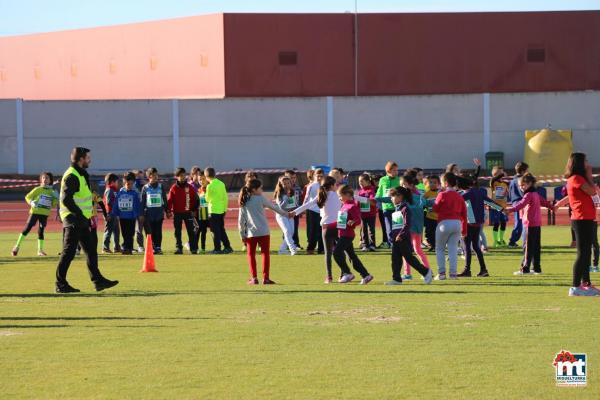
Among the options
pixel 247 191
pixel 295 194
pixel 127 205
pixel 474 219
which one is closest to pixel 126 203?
pixel 127 205

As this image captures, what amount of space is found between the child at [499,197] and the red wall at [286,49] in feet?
105

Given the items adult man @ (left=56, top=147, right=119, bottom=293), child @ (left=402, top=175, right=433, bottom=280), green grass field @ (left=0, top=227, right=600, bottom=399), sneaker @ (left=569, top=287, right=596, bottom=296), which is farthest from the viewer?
child @ (left=402, top=175, right=433, bottom=280)

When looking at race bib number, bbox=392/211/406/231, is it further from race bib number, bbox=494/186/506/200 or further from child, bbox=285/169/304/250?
race bib number, bbox=494/186/506/200

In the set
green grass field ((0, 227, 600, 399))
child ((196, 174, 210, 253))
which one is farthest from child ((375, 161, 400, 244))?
green grass field ((0, 227, 600, 399))

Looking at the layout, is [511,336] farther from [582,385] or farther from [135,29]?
[135,29]

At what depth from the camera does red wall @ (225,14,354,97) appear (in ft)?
186

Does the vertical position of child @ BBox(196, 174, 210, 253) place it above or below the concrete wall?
below

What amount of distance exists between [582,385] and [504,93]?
4609cm

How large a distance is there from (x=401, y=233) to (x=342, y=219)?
0.94m

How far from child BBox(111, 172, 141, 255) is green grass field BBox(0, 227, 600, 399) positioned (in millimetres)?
6185

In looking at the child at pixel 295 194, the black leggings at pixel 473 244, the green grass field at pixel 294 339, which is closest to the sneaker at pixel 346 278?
the green grass field at pixel 294 339

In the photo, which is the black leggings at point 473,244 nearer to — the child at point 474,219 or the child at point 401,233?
the child at point 474,219

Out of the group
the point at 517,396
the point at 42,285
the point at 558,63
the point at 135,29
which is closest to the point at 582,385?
the point at 517,396

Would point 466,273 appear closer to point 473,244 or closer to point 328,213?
point 473,244
